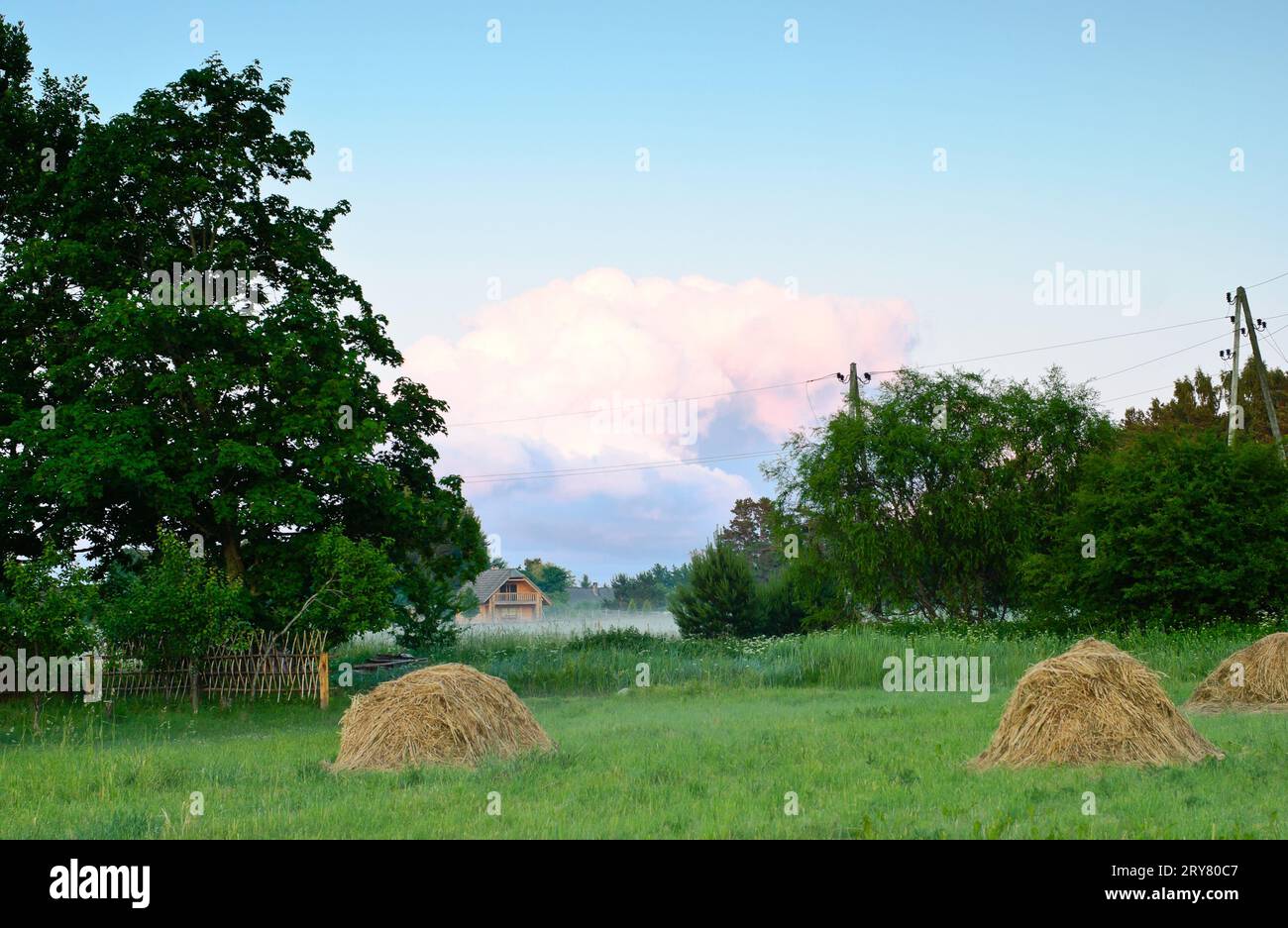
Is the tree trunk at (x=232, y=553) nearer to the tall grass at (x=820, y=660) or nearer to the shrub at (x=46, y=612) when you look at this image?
the shrub at (x=46, y=612)

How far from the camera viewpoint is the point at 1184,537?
2916 cm

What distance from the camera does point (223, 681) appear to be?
25562 mm

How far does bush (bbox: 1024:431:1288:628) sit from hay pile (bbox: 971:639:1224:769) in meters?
17.9

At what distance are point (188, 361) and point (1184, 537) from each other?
25.6 metres

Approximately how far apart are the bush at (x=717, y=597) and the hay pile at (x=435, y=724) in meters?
30.5

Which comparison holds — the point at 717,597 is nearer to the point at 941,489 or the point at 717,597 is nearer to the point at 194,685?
the point at 941,489

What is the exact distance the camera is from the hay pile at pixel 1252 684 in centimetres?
1848

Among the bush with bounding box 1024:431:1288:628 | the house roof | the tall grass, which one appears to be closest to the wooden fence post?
the tall grass

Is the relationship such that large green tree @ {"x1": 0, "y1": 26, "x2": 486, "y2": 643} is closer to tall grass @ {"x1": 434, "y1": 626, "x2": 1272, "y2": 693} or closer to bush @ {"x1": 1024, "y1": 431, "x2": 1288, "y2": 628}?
tall grass @ {"x1": 434, "y1": 626, "x2": 1272, "y2": 693}

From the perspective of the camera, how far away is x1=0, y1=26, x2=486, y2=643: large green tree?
2511cm
